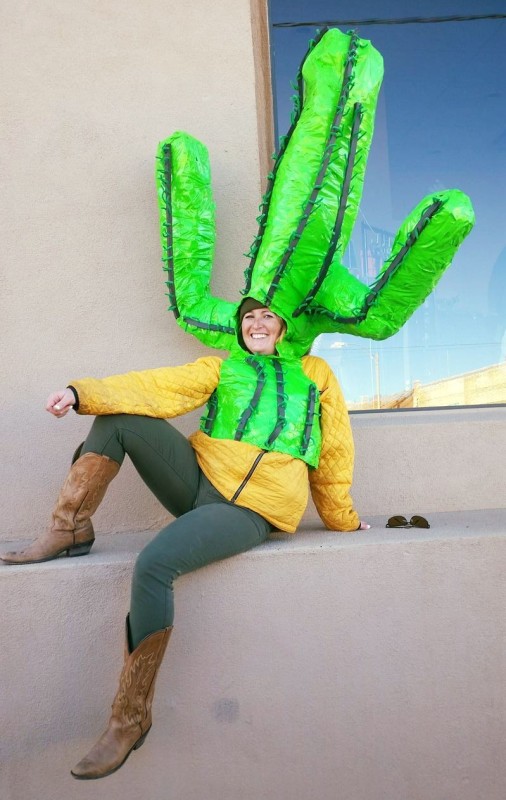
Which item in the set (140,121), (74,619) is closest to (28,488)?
(74,619)

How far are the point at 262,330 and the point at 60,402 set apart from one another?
1.97ft

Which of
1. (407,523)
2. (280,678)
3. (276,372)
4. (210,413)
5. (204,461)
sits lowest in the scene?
(280,678)

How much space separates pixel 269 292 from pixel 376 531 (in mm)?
739

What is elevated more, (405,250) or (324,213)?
(324,213)

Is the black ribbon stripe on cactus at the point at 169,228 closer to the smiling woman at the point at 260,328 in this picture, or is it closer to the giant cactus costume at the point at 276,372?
the giant cactus costume at the point at 276,372

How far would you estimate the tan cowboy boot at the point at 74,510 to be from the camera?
1816mm

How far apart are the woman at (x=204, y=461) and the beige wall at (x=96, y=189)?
43 cm

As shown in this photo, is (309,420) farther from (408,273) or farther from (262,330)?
(408,273)

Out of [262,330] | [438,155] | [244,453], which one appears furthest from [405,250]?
[438,155]

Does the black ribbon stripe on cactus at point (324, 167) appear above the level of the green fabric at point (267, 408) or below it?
above

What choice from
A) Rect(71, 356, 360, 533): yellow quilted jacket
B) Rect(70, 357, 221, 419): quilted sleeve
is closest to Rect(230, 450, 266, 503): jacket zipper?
Rect(71, 356, 360, 533): yellow quilted jacket

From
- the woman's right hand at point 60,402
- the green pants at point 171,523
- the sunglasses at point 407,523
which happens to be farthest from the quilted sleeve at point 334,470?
the woman's right hand at point 60,402

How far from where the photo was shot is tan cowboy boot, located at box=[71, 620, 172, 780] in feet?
5.00

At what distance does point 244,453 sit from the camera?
6.17 feet
